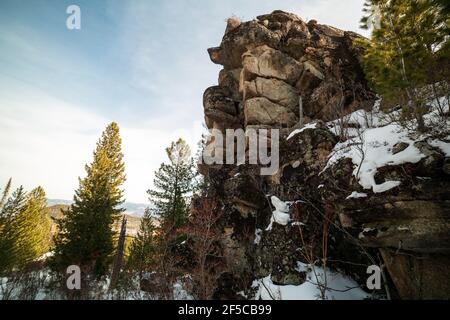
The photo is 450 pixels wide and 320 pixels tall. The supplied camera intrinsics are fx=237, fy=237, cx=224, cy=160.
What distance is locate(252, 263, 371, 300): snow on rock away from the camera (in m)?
9.07

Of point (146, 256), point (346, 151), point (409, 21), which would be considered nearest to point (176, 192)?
point (146, 256)

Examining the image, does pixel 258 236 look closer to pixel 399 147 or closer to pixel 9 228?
pixel 399 147

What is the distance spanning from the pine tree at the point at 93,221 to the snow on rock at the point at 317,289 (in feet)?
41.0

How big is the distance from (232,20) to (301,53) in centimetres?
883

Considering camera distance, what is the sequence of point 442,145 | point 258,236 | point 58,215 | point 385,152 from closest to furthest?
point 442,145 < point 385,152 < point 258,236 < point 58,215

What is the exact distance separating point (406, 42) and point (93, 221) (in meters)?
23.5

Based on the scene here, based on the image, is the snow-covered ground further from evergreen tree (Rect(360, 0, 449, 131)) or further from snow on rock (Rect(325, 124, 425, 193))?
evergreen tree (Rect(360, 0, 449, 131))

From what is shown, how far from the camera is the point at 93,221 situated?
19234 mm

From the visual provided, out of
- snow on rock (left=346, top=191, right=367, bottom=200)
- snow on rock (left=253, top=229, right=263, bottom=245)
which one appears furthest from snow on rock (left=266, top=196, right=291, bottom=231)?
snow on rock (left=346, top=191, right=367, bottom=200)

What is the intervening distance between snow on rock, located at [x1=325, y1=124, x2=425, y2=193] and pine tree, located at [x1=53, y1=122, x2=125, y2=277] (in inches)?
655

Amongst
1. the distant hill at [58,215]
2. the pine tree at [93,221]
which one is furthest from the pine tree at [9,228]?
→ the pine tree at [93,221]

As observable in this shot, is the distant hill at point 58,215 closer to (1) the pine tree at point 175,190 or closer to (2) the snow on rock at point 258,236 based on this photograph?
(1) the pine tree at point 175,190

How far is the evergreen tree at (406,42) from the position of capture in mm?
11008

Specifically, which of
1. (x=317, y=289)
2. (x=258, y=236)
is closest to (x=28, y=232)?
(x=258, y=236)
